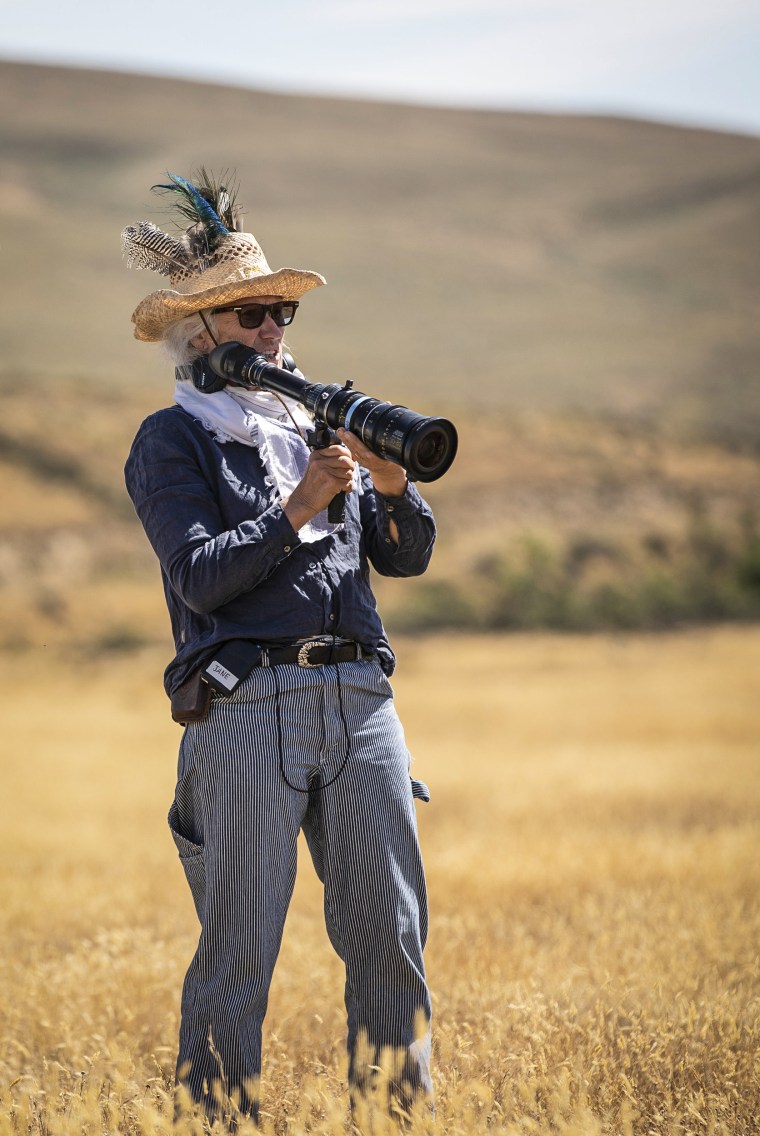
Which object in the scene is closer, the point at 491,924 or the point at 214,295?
the point at 214,295

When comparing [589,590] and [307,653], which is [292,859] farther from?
[589,590]

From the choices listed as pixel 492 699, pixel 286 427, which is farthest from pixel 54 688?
pixel 286 427

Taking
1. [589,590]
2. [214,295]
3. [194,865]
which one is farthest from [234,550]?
[589,590]

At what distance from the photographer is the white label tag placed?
3.30 m

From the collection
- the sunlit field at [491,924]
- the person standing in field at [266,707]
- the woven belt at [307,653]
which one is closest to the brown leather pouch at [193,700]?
the person standing in field at [266,707]

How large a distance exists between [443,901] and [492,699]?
10.3m

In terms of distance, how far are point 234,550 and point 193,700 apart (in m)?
0.42

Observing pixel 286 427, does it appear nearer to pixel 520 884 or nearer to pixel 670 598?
pixel 520 884

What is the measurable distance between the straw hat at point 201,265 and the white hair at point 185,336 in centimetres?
2

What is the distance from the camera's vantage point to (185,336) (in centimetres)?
367

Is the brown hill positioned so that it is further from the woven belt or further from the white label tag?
the white label tag

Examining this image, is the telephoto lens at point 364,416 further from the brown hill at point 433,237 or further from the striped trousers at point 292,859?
the brown hill at point 433,237

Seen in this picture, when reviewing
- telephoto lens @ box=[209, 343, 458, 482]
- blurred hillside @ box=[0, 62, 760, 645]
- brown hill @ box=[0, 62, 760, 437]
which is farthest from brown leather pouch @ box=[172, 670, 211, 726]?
brown hill @ box=[0, 62, 760, 437]

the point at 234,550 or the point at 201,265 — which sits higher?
the point at 201,265
